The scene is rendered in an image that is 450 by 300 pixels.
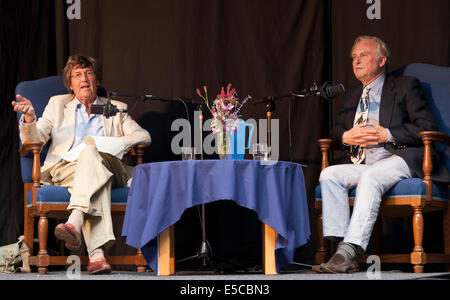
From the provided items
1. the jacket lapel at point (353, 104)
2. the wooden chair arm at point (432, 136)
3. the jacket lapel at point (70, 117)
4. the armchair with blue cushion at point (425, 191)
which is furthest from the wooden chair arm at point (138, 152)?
the wooden chair arm at point (432, 136)

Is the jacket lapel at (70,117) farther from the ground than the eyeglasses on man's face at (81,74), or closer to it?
closer to it

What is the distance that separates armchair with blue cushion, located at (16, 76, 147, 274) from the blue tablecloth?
0.59 m

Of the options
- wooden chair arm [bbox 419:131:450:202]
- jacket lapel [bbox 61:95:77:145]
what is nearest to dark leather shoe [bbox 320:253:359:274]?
wooden chair arm [bbox 419:131:450:202]

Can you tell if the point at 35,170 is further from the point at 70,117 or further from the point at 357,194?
the point at 357,194

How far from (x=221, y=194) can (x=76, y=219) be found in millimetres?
903

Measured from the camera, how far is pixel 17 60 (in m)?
5.35

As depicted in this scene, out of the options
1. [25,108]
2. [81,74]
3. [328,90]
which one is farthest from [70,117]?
[328,90]

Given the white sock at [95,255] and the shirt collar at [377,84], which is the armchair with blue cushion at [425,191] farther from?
the white sock at [95,255]

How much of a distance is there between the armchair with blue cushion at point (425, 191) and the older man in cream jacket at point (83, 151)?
133 centimetres

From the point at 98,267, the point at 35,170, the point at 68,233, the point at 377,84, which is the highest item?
the point at 377,84

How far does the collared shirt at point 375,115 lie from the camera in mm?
4531

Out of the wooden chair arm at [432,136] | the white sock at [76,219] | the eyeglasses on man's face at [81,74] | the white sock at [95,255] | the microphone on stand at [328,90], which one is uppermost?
the eyeglasses on man's face at [81,74]

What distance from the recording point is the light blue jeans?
406 centimetres
